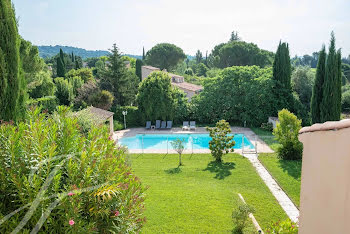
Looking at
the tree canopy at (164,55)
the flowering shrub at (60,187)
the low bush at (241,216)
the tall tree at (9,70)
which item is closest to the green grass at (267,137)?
the low bush at (241,216)

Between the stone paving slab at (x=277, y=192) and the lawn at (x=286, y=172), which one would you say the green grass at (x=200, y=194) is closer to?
A: the stone paving slab at (x=277, y=192)

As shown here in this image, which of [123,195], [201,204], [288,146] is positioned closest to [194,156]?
[288,146]

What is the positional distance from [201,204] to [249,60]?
145 feet

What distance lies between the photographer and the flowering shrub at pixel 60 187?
9.96ft

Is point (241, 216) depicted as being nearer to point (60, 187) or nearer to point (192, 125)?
point (60, 187)

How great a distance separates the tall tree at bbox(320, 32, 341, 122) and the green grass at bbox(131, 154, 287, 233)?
23.9 feet

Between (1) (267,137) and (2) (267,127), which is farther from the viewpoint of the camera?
(2) (267,127)

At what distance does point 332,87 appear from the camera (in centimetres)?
1867

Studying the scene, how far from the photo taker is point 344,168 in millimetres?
2654

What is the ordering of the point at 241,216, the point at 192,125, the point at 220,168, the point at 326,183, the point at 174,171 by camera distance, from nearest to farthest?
the point at 326,183 → the point at 241,216 → the point at 174,171 → the point at 220,168 → the point at 192,125

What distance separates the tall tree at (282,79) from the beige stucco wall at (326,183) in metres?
24.5

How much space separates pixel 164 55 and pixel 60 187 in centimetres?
5688

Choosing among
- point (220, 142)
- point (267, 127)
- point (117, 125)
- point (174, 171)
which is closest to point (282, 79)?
point (267, 127)

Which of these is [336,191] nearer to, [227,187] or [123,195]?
[123,195]
